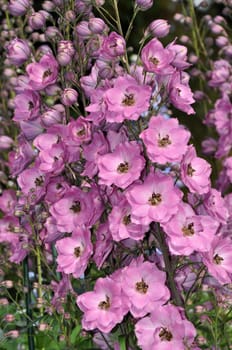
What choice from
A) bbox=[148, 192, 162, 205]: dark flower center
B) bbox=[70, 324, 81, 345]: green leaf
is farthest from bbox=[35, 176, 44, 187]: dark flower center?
bbox=[70, 324, 81, 345]: green leaf

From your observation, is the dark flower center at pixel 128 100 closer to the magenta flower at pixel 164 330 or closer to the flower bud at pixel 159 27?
the flower bud at pixel 159 27

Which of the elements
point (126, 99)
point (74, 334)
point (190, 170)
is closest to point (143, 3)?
point (126, 99)

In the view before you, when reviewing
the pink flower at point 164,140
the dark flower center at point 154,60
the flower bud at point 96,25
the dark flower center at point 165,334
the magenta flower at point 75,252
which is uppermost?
the dark flower center at point 154,60

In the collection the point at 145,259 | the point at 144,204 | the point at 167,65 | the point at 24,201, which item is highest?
the point at 167,65

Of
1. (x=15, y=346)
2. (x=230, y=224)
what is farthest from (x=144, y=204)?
(x=15, y=346)

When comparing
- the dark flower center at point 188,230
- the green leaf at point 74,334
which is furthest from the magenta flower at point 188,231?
the green leaf at point 74,334

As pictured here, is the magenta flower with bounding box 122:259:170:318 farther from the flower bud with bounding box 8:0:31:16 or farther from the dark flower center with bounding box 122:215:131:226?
the flower bud with bounding box 8:0:31:16

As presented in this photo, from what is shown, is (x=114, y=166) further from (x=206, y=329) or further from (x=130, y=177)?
(x=206, y=329)
